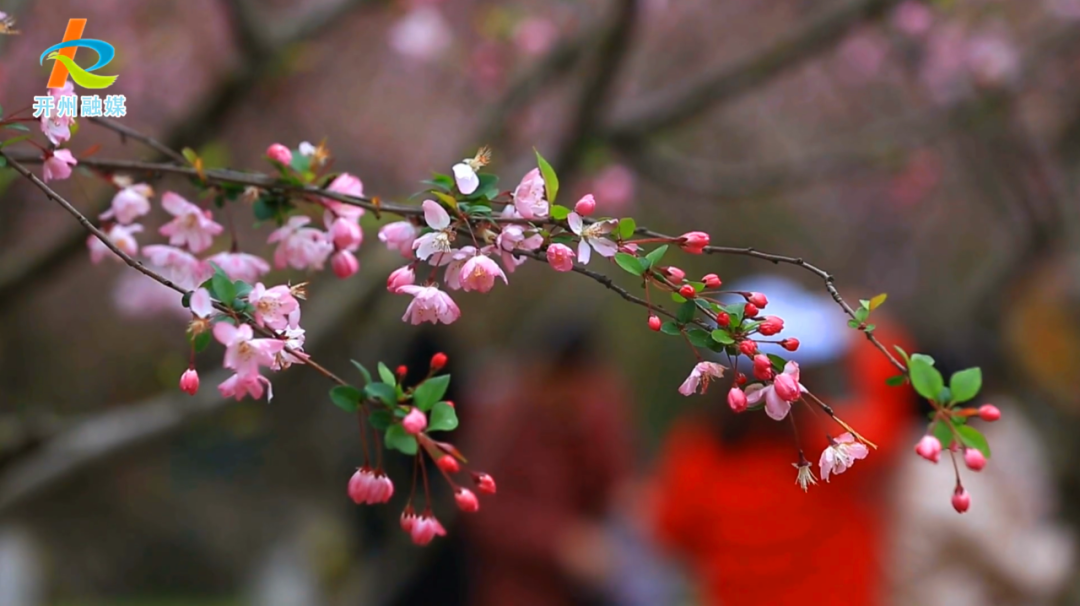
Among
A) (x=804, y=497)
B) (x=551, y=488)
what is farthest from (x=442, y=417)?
(x=551, y=488)

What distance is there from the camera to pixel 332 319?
2.44 m

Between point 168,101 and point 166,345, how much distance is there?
2.97m

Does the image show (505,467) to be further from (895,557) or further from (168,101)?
(168,101)

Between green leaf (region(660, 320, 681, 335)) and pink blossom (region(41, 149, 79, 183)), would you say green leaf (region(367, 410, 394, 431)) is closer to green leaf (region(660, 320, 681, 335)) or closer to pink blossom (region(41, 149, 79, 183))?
green leaf (region(660, 320, 681, 335))

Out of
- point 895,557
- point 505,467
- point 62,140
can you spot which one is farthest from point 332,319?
point 895,557

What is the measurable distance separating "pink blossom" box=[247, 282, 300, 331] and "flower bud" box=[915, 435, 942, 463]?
1.72 ft

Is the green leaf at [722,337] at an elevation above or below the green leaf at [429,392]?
above

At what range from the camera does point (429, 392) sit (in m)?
0.81

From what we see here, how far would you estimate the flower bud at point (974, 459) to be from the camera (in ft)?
2.56

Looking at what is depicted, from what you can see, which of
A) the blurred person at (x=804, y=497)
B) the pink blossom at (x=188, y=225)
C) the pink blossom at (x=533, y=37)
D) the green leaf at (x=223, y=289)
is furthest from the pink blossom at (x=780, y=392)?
the pink blossom at (x=533, y=37)

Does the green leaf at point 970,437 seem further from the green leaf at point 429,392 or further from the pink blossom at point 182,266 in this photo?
the pink blossom at point 182,266

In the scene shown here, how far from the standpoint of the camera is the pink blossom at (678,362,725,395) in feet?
2.83

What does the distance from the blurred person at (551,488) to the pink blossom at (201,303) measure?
8.00ft

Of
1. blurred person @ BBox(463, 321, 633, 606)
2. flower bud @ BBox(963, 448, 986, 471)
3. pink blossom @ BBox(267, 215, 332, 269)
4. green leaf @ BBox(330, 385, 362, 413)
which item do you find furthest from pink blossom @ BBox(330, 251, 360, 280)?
blurred person @ BBox(463, 321, 633, 606)
